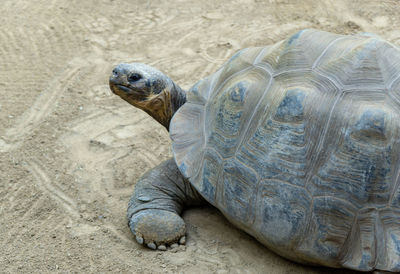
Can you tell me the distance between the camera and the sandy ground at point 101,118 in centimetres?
308

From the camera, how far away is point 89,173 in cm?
387

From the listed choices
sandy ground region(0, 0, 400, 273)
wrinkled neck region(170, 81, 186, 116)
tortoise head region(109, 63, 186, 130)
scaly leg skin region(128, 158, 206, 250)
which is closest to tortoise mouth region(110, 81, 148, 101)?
tortoise head region(109, 63, 186, 130)

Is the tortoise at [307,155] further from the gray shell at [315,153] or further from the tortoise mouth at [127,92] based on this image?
the tortoise mouth at [127,92]

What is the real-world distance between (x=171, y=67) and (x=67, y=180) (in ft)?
6.56

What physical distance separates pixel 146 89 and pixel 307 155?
55.9 inches

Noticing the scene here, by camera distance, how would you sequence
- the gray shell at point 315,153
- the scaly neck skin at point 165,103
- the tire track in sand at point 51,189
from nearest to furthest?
the gray shell at point 315,153 → the tire track in sand at point 51,189 → the scaly neck skin at point 165,103

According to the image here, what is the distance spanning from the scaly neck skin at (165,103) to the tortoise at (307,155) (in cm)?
55

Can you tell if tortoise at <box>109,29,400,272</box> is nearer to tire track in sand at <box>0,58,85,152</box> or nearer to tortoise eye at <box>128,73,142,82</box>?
tortoise eye at <box>128,73,142,82</box>

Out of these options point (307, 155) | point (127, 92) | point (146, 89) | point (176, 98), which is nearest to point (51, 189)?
point (127, 92)

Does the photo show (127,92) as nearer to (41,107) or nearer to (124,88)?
(124,88)

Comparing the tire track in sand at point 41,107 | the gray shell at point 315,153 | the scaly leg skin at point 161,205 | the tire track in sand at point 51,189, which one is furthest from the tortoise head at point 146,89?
the tire track in sand at point 41,107

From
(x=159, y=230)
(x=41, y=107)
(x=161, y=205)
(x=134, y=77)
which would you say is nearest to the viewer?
(x=159, y=230)

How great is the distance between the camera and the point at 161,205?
324 cm

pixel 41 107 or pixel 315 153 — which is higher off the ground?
pixel 315 153
